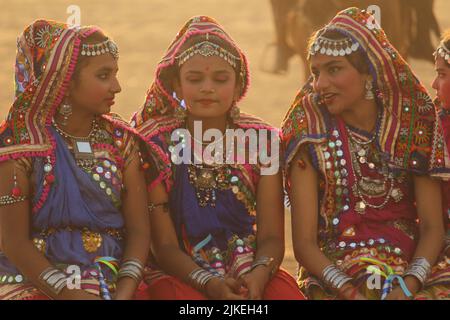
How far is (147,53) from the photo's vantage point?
48.3ft

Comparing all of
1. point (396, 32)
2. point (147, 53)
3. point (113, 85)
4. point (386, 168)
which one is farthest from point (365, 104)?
point (147, 53)

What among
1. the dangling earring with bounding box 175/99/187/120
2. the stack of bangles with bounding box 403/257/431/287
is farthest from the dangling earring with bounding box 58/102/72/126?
the stack of bangles with bounding box 403/257/431/287

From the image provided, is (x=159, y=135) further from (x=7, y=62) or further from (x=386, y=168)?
(x=7, y=62)

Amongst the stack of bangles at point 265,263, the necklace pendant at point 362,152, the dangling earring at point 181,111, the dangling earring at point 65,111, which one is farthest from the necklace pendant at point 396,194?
the dangling earring at point 65,111

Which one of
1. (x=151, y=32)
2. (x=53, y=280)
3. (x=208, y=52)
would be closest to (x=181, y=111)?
(x=208, y=52)

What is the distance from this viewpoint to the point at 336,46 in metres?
5.18

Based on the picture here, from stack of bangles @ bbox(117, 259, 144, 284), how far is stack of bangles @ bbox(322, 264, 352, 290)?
0.78 m

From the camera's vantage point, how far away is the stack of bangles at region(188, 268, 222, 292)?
4969mm

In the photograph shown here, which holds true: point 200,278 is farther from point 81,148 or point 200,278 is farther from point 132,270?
point 81,148

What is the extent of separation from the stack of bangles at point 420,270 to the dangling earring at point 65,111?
160 centimetres

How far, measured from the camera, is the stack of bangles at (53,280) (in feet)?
15.8

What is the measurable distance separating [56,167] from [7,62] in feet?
31.6

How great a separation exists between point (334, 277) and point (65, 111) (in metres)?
1.36

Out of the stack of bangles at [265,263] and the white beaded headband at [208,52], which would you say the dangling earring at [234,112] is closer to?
the white beaded headband at [208,52]
